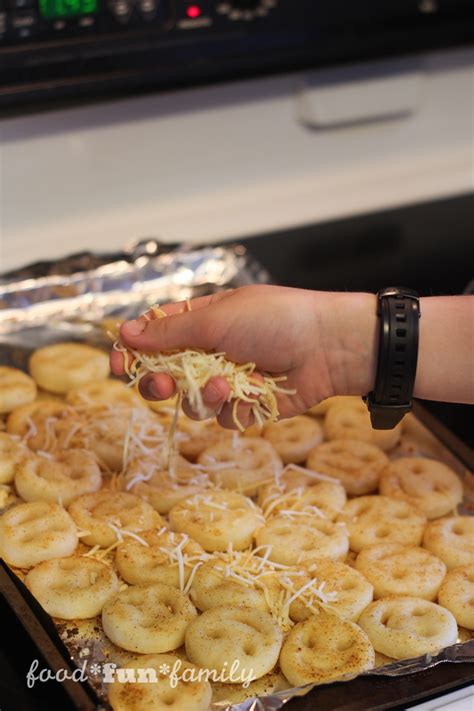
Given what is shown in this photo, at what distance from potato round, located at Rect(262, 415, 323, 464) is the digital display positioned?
0.98 metres

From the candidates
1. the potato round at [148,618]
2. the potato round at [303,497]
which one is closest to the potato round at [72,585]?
the potato round at [148,618]

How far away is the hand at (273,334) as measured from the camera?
1682 mm

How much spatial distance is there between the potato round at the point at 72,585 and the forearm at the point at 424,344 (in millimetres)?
524

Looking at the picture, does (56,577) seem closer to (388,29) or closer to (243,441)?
(243,441)

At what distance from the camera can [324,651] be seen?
4.96 feet

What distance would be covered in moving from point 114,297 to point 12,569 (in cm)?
90

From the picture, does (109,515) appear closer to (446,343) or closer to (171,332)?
(171,332)

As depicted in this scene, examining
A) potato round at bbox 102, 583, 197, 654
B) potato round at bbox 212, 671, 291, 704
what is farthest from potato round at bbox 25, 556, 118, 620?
potato round at bbox 212, 671, 291, 704

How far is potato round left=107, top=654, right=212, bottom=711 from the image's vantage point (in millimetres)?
1389

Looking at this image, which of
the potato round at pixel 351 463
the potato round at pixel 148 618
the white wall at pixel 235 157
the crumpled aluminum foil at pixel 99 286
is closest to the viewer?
the potato round at pixel 148 618

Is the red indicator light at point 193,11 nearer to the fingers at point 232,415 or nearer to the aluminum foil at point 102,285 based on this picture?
the aluminum foil at point 102,285

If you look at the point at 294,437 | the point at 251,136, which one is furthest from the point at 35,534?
the point at 251,136

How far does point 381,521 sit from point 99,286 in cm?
97

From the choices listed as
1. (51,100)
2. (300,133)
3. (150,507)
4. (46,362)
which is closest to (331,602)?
(150,507)
